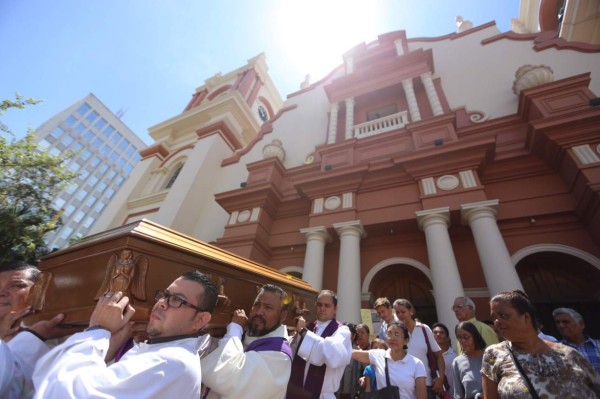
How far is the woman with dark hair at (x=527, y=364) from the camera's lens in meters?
1.47

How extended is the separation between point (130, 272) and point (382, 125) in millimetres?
8491

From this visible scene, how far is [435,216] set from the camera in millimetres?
5453

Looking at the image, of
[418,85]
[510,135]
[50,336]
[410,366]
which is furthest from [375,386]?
[418,85]

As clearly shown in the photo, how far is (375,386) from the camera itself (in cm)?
271

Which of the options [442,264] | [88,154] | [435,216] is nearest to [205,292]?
[442,264]

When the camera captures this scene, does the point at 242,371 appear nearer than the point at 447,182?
Yes

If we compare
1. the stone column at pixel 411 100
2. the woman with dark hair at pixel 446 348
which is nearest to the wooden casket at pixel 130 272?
the woman with dark hair at pixel 446 348

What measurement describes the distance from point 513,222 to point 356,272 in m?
3.46

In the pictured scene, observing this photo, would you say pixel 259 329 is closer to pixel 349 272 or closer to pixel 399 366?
pixel 399 366

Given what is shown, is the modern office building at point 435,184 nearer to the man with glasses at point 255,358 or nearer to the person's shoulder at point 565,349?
the person's shoulder at point 565,349

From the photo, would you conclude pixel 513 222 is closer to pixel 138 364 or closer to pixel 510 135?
pixel 510 135

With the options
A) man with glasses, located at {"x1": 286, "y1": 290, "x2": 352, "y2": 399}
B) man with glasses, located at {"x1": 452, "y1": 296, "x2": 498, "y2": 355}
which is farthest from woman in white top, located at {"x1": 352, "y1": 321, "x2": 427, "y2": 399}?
man with glasses, located at {"x1": 452, "y1": 296, "x2": 498, "y2": 355}

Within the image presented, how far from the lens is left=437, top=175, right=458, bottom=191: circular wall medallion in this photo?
18.8ft

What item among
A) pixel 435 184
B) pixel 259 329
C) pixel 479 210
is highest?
pixel 435 184
